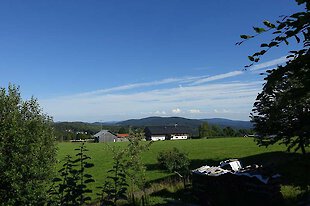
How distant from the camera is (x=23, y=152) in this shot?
65.0 ft

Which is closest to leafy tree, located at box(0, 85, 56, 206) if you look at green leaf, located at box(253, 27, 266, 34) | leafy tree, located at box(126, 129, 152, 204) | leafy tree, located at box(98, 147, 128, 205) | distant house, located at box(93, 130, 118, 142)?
leafy tree, located at box(126, 129, 152, 204)

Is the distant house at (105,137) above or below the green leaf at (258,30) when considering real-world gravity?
below

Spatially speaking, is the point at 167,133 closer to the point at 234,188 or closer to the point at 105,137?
the point at 105,137

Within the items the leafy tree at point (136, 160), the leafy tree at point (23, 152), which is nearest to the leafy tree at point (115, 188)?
the leafy tree at point (136, 160)

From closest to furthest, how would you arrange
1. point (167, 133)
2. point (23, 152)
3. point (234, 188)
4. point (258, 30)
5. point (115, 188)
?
point (258, 30)
point (115, 188)
point (234, 188)
point (23, 152)
point (167, 133)

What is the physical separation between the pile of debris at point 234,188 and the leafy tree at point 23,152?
28.0 feet

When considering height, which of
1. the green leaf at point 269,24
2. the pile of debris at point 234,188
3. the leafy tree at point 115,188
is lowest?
the pile of debris at point 234,188

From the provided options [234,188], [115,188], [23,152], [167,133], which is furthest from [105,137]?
[115,188]

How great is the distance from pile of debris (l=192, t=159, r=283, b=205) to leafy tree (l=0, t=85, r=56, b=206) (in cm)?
852

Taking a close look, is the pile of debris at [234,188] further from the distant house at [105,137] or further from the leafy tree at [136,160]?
the distant house at [105,137]

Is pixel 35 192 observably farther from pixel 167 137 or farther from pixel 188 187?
pixel 167 137

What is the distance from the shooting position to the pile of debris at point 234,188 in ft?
43.8

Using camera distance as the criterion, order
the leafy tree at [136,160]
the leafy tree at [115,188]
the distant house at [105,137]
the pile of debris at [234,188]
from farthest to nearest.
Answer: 1. the distant house at [105,137]
2. the leafy tree at [136,160]
3. the pile of debris at [234,188]
4. the leafy tree at [115,188]

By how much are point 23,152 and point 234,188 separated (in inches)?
526
